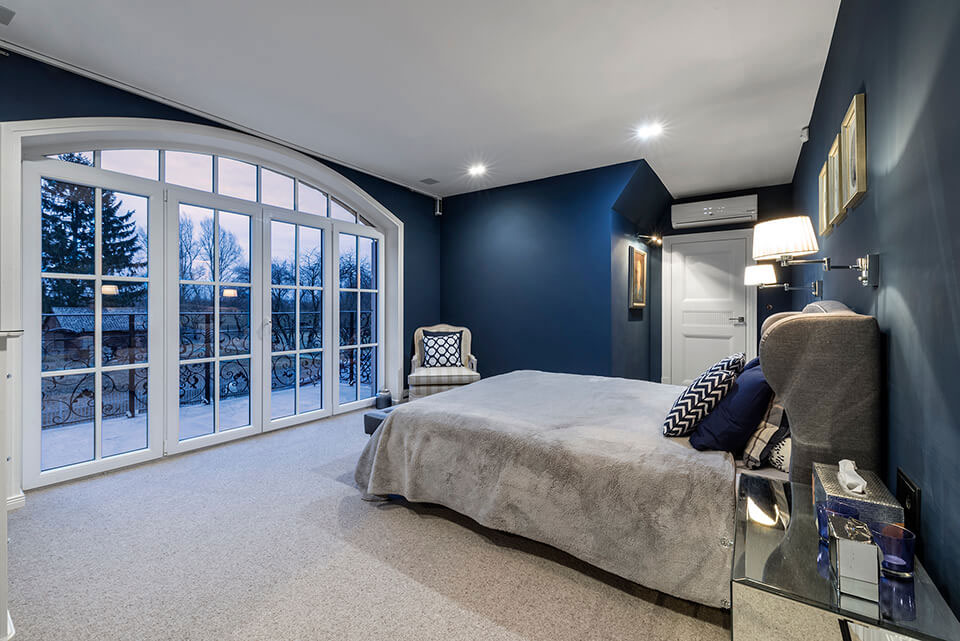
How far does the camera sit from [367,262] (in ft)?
16.0

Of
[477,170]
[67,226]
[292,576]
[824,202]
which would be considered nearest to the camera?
[292,576]

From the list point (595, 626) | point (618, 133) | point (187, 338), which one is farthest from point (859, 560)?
point (187, 338)

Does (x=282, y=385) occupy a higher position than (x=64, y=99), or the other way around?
(x=64, y=99)

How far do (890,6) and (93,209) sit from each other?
168 inches

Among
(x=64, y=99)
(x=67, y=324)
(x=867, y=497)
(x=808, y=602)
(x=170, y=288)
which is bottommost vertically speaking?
(x=808, y=602)

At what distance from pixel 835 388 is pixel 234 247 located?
163 inches

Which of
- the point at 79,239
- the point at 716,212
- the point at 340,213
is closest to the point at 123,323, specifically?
the point at 79,239

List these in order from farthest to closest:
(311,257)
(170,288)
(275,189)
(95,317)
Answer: (311,257) → (275,189) → (170,288) → (95,317)

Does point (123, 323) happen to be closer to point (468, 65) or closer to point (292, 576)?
point (292, 576)

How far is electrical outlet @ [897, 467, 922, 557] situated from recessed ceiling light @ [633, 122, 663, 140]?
2.96 meters

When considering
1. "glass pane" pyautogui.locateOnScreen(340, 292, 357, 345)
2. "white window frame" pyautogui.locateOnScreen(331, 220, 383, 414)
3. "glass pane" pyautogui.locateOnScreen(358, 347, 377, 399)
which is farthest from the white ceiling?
"glass pane" pyautogui.locateOnScreen(358, 347, 377, 399)

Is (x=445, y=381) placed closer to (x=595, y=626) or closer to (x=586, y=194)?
(x=586, y=194)

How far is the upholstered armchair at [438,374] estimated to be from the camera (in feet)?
14.4

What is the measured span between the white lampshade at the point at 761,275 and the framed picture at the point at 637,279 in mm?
1311
